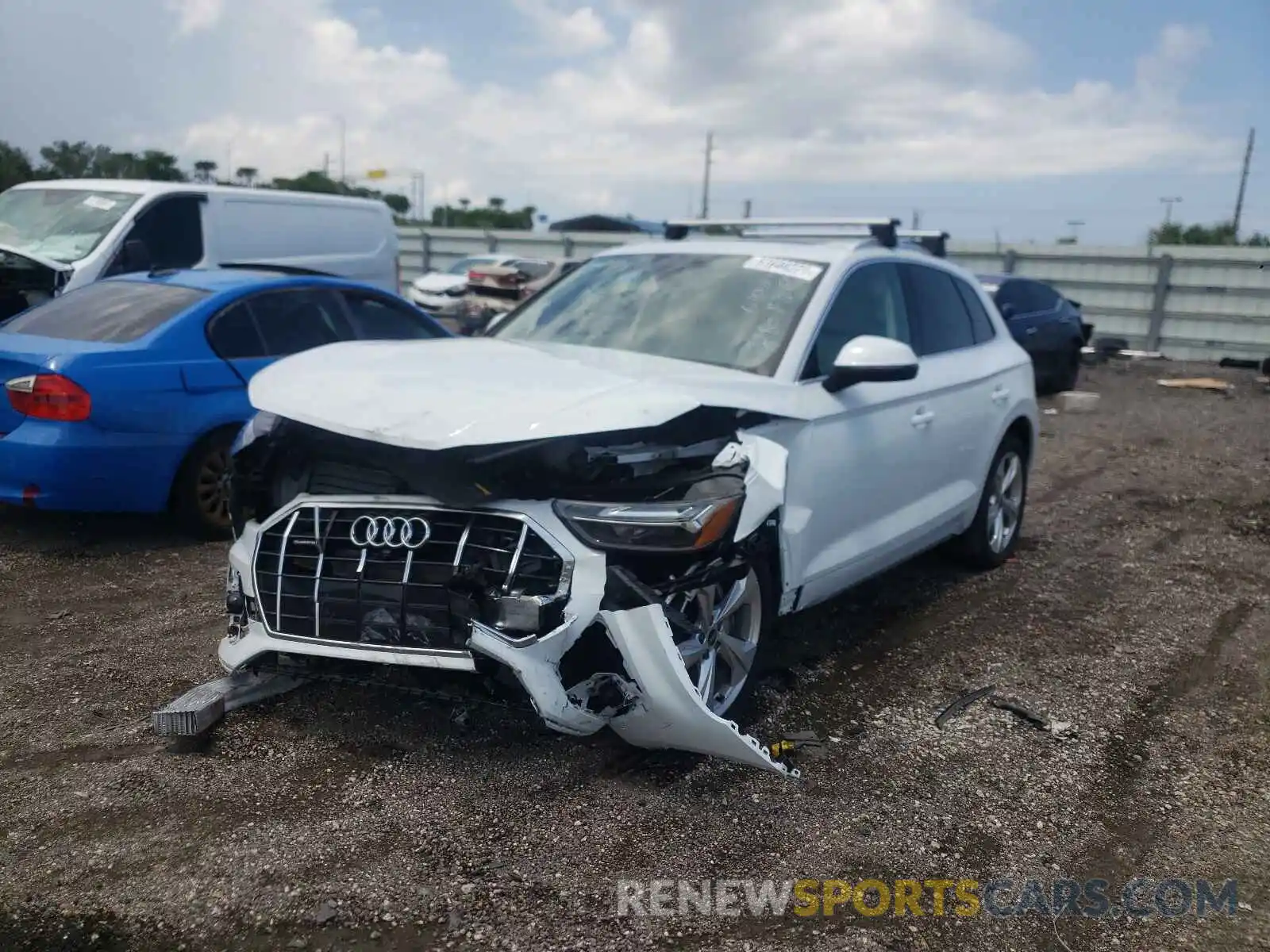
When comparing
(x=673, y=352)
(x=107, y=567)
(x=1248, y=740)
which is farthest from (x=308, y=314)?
(x=1248, y=740)

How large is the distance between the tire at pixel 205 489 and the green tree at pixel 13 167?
2278cm

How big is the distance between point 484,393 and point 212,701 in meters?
1.40

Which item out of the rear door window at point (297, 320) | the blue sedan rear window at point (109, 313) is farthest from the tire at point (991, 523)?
the blue sedan rear window at point (109, 313)

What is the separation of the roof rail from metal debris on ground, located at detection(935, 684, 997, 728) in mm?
2139

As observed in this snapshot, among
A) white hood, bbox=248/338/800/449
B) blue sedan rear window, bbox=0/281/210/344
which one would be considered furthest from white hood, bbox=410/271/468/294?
white hood, bbox=248/338/800/449

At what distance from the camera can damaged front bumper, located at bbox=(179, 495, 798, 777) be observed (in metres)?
2.97

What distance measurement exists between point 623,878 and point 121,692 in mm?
2119

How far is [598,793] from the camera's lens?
10.8ft

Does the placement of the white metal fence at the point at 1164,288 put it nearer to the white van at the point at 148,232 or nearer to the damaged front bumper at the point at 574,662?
the white van at the point at 148,232

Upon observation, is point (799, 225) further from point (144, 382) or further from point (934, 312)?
point (144, 382)

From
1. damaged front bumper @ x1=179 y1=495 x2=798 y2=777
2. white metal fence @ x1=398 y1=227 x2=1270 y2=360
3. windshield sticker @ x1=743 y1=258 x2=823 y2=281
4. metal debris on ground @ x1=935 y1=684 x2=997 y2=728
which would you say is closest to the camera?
damaged front bumper @ x1=179 y1=495 x2=798 y2=777

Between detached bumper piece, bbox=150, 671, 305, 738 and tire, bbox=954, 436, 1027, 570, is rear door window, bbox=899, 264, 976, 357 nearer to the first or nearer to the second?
tire, bbox=954, 436, 1027, 570

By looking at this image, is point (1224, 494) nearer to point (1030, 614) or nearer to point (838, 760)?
point (1030, 614)

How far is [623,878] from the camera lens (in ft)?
9.40
